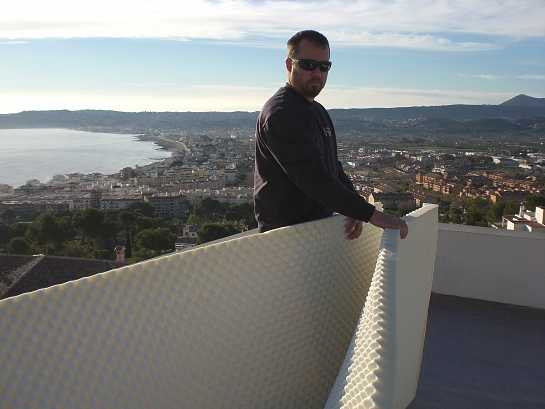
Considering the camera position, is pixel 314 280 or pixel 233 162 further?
pixel 233 162

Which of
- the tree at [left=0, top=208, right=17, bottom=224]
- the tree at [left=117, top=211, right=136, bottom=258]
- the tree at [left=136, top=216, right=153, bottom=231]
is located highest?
the tree at [left=117, top=211, right=136, bottom=258]

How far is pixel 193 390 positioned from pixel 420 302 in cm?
83

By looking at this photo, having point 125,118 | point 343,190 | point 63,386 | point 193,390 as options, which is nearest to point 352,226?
point 343,190

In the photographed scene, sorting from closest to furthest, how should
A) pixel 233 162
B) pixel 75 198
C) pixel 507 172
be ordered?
pixel 507 172 → pixel 75 198 → pixel 233 162

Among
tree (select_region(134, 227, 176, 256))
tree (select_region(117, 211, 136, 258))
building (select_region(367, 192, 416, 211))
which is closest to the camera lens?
building (select_region(367, 192, 416, 211))

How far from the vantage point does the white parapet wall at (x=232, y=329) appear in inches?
33.5

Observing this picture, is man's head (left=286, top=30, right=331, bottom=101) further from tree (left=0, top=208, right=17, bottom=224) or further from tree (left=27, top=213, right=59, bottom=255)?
tree (left=0, top=208, right=17, bottom=224)

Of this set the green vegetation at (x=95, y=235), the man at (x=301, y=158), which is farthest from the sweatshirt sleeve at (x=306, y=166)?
the green vegetation at (x=95, y=235)

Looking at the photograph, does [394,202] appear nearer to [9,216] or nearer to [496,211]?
[496,211]

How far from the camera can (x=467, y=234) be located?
9.67 feet

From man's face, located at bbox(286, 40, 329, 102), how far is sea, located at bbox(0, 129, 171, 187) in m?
22.4

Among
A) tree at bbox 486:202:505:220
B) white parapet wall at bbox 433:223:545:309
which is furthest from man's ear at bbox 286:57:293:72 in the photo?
tree at bbox 486:202:505:220

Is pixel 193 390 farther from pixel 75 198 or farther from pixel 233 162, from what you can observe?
pixel 233 162

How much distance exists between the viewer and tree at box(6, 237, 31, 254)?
9305 millimetres
